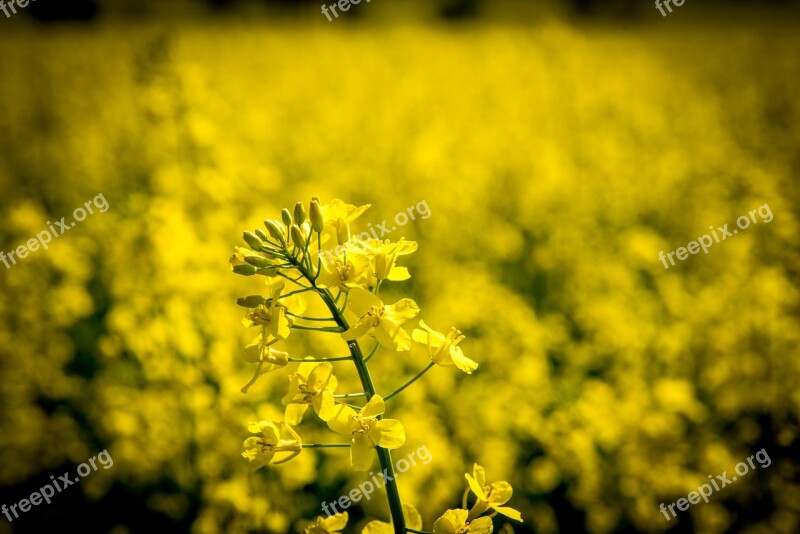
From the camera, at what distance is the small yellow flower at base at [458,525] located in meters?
1.25

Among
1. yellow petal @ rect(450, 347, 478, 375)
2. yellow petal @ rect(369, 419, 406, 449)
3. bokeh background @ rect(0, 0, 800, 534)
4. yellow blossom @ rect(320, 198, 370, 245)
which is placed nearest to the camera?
yellow petal @ rect(369, 419, 406, 449)

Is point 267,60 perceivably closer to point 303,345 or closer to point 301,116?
point 301,116

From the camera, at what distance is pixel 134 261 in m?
3.19

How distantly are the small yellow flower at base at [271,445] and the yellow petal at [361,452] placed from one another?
14 cm

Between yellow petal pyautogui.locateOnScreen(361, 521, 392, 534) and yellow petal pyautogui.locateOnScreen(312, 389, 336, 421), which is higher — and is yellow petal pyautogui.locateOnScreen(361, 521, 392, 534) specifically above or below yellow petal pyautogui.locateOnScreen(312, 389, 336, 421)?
below

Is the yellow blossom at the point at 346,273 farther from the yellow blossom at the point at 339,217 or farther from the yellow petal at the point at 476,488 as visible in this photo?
the yellow petal at the point at 476,488

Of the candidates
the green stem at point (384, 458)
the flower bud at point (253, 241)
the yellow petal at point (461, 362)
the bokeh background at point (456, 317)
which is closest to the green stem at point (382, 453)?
the green stem at point (384, 458)

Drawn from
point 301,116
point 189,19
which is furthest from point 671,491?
point 189,19

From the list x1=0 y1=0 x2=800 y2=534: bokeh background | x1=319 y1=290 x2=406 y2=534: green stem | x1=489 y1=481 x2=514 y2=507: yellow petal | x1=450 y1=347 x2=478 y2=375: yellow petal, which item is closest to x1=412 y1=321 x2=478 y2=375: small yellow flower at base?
x1=450 y1=347 x2=478 y2=375: yellow petal

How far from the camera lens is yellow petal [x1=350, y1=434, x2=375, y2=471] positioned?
1224 mm

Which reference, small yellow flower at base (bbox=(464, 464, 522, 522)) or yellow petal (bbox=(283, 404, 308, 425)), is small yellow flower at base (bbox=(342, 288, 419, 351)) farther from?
small yellow flower at base (bbox=(464, 464, 522, 522))

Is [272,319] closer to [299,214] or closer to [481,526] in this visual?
[299,214]

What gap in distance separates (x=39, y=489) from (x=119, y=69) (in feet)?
32.9

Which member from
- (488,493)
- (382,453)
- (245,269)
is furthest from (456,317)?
(245,269)
